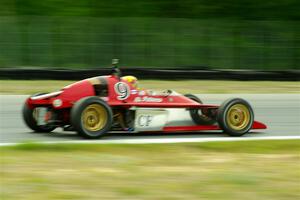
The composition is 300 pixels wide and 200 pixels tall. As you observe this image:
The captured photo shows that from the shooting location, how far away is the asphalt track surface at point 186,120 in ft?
30.8

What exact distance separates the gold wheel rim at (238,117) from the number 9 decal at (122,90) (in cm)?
155

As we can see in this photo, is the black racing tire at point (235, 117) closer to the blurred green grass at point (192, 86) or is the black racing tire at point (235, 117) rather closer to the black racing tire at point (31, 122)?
the black racing tire at point (31, 122)

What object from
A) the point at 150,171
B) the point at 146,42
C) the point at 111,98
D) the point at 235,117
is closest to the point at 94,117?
the point at 111,98

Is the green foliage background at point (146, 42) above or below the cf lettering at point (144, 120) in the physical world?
above

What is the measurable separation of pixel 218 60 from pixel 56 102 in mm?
14459

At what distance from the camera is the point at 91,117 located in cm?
907

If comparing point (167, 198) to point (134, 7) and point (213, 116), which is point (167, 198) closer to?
point (213, 116)

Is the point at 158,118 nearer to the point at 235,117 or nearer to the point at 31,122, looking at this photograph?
the point at 235,117

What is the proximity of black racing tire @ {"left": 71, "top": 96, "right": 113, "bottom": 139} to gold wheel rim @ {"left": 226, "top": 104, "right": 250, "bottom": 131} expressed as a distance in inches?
72.5

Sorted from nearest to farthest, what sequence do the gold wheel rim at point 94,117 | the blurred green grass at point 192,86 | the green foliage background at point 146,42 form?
the gold wheel rim at point 94,117
the blurred green grass at point 192,86
the green foliage background at point 146,42

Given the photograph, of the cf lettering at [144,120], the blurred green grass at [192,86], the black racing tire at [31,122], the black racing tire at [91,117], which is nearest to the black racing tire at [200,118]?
the cf lettering at [144,120]

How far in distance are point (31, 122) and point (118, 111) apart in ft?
4.11

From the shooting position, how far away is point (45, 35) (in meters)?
21.9

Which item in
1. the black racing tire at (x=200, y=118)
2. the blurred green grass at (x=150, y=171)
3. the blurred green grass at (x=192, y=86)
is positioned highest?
the blurred green grass at (x=192, y=86)
